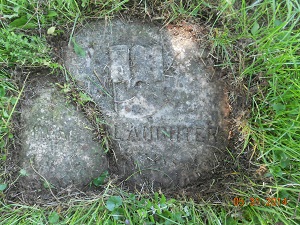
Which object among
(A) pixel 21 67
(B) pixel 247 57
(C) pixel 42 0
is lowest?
(A) pixel 21 67

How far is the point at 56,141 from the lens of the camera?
93.6 inches

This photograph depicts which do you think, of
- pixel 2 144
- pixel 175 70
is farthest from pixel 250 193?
pixel 2 144

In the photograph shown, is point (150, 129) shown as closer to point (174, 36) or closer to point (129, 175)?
point (129, 175)

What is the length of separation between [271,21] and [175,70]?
0.77 metres

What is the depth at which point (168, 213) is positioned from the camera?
2219 millimetres

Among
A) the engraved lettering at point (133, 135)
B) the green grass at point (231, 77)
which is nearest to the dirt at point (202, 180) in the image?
the green grass at point (231, 77)

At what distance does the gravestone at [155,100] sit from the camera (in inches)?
93.8

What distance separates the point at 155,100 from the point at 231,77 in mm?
590

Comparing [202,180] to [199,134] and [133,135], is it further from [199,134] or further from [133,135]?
[133,135]

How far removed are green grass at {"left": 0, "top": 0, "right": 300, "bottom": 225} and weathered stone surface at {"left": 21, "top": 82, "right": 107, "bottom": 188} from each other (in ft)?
0.48
